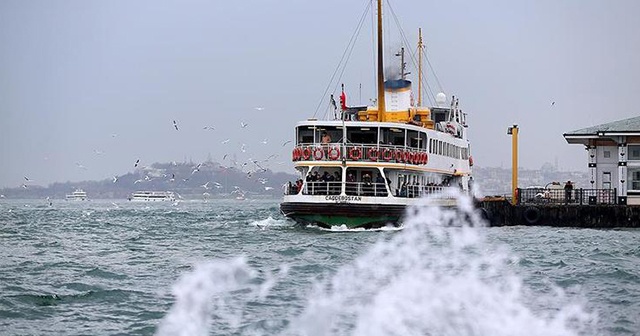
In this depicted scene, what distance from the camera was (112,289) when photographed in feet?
71.6

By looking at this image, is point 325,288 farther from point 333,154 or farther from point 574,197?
point 574,197

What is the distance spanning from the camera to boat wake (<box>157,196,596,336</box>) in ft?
55.7

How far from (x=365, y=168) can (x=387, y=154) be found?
4.16 feet

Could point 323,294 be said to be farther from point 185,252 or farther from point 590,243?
point 590,243

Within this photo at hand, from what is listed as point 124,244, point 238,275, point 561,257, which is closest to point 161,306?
point 238,275

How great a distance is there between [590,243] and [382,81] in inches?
756

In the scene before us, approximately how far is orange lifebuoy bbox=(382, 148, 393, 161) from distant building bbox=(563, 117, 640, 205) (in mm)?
15153

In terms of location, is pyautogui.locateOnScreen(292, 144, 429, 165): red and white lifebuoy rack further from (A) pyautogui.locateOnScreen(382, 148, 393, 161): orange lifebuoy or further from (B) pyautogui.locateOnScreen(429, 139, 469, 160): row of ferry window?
(B) pyautogui.locateOnScreen(429, 139, 469, 160): row of ferry window

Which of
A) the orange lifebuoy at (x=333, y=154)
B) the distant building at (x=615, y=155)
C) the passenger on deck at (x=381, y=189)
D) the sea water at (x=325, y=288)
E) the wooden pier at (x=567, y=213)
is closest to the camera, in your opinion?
the sea water at (x=325, y=288)

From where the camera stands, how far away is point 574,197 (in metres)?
55.8

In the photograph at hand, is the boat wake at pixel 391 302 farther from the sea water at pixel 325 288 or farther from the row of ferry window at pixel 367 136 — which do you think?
the row of ferry window at pixel 367 136

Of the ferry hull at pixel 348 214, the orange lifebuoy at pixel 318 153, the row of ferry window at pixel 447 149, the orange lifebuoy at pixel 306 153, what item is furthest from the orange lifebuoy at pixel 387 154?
the row of ferry window at pixel 447 149

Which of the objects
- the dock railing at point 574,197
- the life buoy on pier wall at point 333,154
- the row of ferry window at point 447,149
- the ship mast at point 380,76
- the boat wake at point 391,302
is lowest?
the boat wake at point 391,302

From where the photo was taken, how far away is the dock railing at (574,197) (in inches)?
2130
